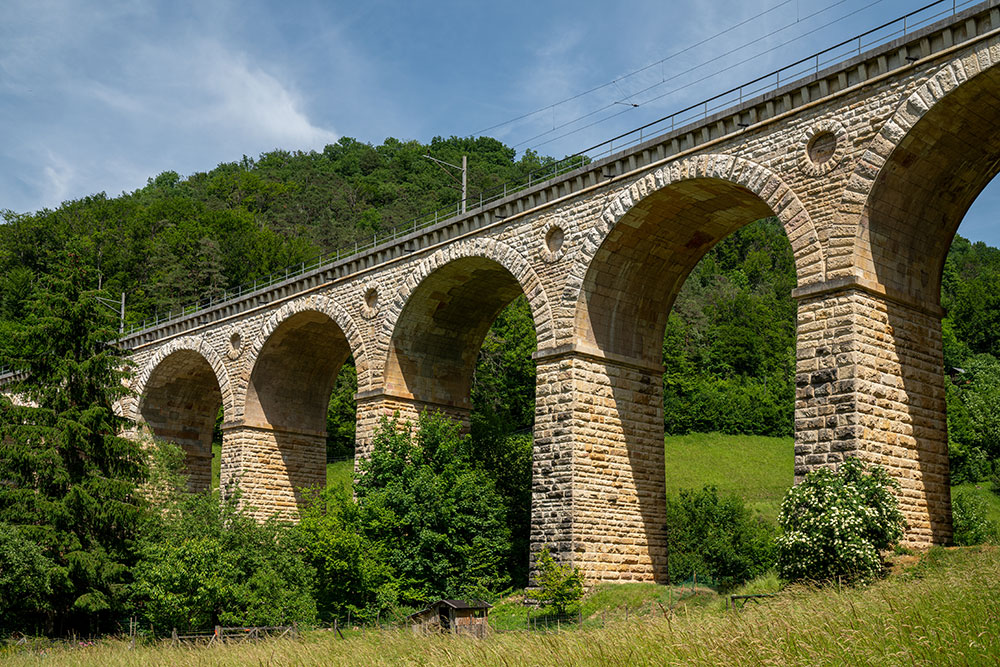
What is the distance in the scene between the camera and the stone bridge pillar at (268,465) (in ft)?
111

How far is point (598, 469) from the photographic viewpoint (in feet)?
75.5

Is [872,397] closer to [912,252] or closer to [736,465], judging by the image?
[912,252]

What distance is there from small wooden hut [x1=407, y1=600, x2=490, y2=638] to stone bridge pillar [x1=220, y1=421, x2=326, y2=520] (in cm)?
1668

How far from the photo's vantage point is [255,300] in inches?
1352

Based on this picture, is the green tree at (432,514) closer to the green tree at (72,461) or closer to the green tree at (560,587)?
the green tree at (560,587)

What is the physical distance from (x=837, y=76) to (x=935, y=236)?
352 cm

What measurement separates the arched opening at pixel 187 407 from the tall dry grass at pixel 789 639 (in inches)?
1071

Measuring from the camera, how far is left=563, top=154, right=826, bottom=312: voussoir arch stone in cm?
1892

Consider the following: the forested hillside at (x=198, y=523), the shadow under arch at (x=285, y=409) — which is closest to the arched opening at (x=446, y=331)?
the forested hillside at (x=198, y=523)

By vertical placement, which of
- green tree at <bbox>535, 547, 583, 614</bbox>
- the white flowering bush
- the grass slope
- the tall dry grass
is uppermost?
the grass slope

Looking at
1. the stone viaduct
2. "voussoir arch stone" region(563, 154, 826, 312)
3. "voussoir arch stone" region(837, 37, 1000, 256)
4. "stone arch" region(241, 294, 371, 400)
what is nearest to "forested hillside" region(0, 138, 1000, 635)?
the stone viaduct

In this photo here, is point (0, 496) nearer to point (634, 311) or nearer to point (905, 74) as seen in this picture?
point (634, 311)

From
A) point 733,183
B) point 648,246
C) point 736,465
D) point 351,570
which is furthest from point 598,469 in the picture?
point 736,465

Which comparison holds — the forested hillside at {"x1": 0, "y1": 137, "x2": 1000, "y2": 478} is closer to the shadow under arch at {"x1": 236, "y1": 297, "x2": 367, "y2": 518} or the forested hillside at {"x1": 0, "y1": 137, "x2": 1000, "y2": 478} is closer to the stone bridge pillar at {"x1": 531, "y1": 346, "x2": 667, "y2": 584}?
the shadow under arch at {"x1": 236, "y1": 297, "x2": 367, "y2": 518}
